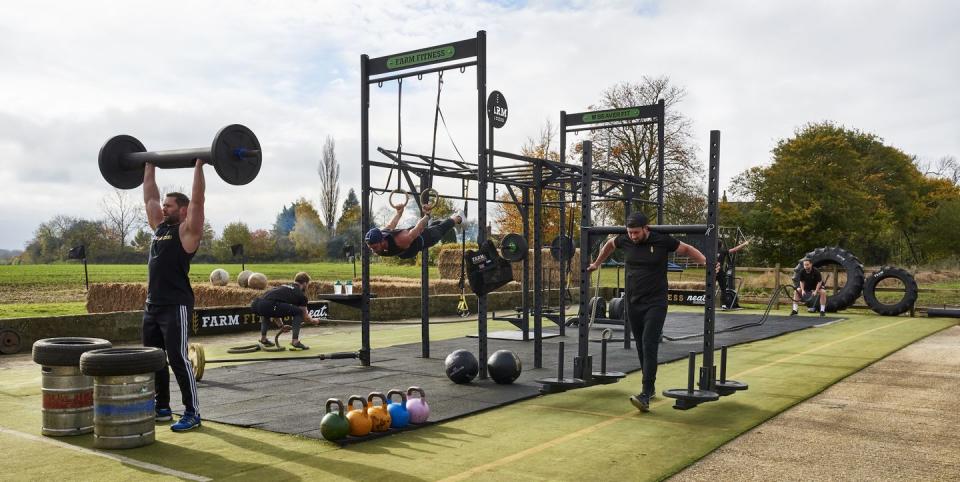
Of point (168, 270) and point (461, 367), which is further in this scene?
point (461, 367)

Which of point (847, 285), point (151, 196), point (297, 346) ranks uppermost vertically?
point (151, 196)

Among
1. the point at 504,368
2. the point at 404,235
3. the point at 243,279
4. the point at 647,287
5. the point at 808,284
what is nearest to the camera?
the point at 647,287

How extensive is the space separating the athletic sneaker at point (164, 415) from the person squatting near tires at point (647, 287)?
380 cm

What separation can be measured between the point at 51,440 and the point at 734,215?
38573 millimetres

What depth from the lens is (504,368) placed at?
24.7 feet

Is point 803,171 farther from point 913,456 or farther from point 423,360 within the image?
point 913,456

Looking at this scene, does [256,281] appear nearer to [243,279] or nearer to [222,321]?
[243,279]

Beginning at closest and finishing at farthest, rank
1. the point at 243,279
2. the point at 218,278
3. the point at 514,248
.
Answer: the point at 514,248 < the point at 243,279 < the point at 218,278

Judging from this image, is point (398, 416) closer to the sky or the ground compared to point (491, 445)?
closer to the sky

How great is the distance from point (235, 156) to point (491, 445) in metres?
2.70

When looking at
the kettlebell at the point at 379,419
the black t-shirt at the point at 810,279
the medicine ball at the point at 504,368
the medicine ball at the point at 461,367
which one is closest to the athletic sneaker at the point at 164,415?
the kettlebell at the point at 379,419

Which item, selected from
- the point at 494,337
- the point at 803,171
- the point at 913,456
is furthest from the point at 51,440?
the point at 803,171

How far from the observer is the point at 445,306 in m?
17.9

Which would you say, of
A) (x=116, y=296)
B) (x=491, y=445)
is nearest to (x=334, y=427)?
(x=491, y=445)
